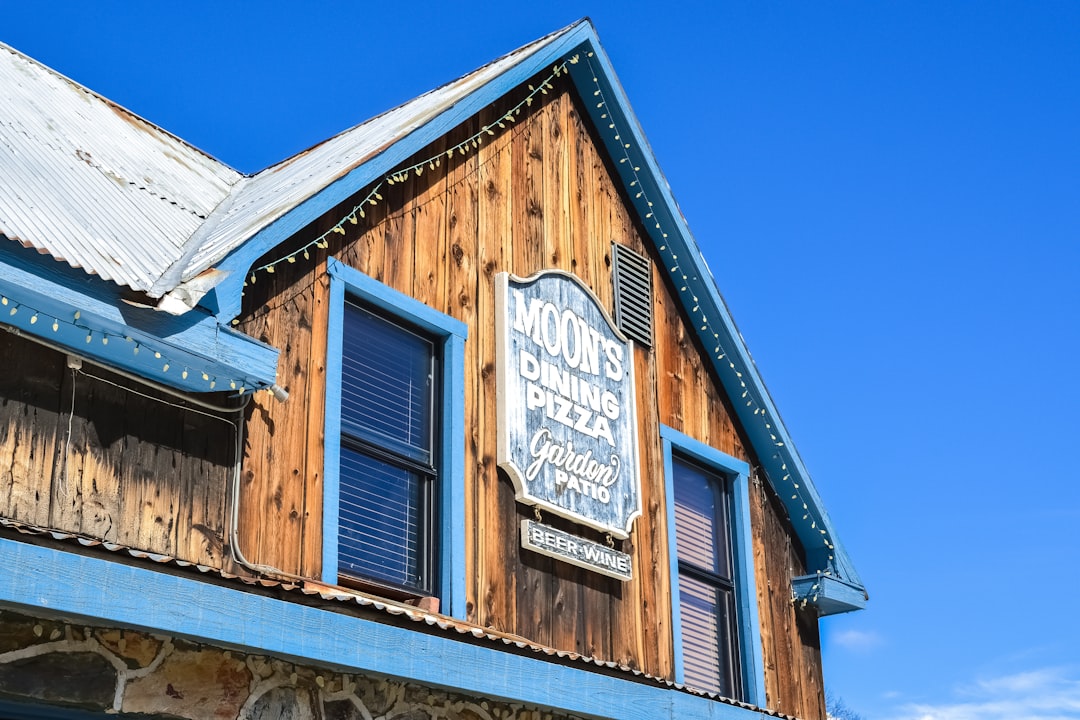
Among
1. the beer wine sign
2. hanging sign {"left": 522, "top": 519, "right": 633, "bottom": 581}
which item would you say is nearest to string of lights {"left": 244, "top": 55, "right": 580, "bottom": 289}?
the beer wine sign

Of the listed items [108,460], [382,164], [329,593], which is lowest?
[329,593]

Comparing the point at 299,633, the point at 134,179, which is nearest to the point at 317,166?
the point at 134,179

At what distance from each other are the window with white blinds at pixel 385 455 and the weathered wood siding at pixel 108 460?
42.4 inches

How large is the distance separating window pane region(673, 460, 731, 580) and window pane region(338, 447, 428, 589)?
2.72 m

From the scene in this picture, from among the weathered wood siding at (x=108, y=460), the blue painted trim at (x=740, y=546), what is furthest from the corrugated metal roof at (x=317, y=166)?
the blue painted trim at (x=740, y=546)

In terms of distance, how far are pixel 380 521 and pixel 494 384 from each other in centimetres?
131

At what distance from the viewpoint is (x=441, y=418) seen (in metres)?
8.20

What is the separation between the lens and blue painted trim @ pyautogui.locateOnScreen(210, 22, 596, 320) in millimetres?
6629

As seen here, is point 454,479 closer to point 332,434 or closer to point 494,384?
point 494,384

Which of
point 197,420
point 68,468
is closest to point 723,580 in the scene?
point 197,420

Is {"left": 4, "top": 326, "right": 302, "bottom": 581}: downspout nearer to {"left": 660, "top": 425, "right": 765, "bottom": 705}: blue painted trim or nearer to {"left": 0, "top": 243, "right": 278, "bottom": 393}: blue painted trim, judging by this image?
{"left": 0, "top": 243, "right": 278, "bottom": 393}: blue painted trim

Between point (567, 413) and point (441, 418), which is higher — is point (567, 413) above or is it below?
above

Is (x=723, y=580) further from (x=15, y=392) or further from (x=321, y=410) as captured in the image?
(x=15, y=392)

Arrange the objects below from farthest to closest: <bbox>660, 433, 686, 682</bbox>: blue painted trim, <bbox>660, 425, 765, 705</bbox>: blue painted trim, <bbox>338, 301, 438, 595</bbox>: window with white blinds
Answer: <bbox>660, 425, 765, 705</bbox>: blue painted trim
<bbox>660, 433, 686, 682</bbox>: blue painted trim
<bbox>338, 301, 438, 595</bbox>: window with white blinds
